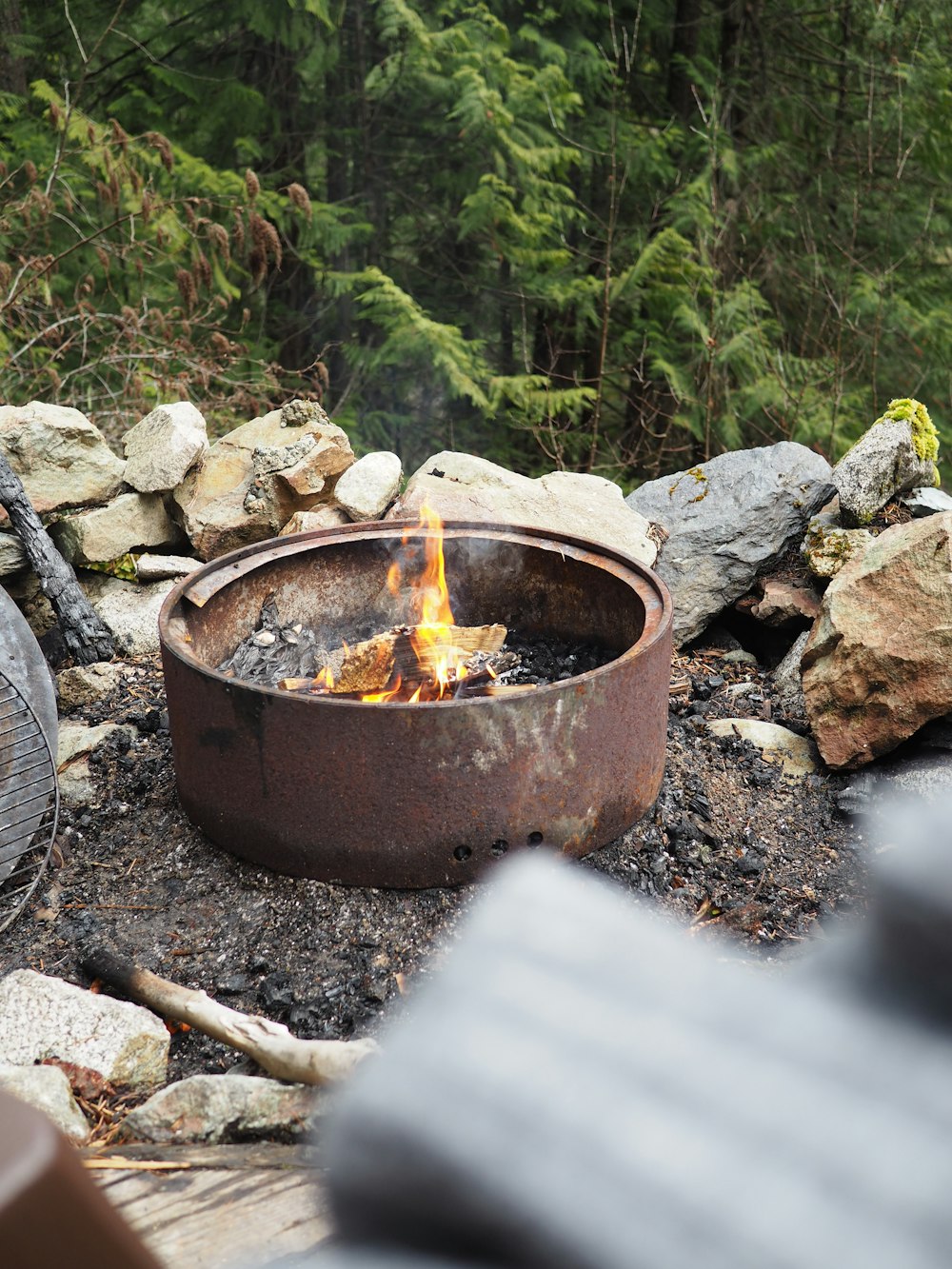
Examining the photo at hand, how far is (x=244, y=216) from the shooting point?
7.37 m

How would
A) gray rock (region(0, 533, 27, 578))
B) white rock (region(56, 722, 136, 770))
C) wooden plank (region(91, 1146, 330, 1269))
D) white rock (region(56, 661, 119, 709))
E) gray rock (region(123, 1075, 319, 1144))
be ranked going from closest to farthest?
wooden plank (region(91, 1146, 330, 1269)) < gray rock (region(123, 1075, 319, 1144)) < white rock (region(56, 722, 136, 770)) < white rock (region(56, 661, 119, 709)) < gray rock (region(0, 533, 27, 578))

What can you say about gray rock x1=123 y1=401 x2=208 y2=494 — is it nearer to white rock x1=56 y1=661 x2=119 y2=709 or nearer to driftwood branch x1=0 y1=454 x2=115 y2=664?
driftwood branch x1=0 y1=454 x2=115 y2=664

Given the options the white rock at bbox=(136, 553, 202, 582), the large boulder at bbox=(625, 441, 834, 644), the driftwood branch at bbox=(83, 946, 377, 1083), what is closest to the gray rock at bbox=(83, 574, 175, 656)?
the white rock at bbox=(136, 553, 202, 582)

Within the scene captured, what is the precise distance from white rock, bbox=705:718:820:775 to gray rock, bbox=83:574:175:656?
91.3 inches

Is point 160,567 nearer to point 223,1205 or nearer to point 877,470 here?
point 877,470

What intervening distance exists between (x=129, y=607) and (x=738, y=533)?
8.58 feet

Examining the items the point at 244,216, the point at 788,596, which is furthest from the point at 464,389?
the point at 788,596

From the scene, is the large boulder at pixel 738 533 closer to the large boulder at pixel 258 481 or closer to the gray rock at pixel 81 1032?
the large boulder at pixel 258 481

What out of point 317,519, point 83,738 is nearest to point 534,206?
point 317,519

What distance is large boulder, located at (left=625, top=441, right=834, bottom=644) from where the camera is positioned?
4.64 meters

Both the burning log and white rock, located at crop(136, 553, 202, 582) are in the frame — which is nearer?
the burning log

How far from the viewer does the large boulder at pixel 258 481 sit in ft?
15.3

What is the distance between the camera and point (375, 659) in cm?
369

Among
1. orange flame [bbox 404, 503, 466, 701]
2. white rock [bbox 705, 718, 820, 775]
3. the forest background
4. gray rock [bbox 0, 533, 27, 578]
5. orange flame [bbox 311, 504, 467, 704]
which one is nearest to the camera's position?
orange flame [bbox 311, 504, 467, 704]
